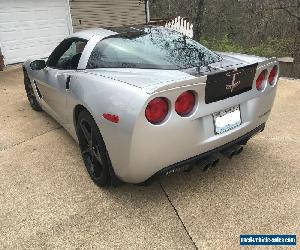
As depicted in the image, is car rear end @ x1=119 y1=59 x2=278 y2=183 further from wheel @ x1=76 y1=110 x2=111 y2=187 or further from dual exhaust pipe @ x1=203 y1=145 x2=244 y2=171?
wheel @ x1=76 y1=110 x2=111 y2=187

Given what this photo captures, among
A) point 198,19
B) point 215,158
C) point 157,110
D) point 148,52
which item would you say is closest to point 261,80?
point 215,158

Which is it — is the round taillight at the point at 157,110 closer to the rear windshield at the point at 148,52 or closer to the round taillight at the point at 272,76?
the rear windshield at the point at 148,52

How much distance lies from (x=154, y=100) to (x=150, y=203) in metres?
1.06

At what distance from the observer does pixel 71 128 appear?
12.4 feet

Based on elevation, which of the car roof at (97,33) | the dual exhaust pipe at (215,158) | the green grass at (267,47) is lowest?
the green grass at (267,47)

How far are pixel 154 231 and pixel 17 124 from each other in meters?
3.41

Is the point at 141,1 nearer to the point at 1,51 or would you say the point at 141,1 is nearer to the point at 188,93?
the point at 1,51

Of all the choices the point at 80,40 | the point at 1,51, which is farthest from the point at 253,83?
the point at 1,51

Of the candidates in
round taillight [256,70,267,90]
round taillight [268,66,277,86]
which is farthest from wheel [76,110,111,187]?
round taillight [268,66,277,86]

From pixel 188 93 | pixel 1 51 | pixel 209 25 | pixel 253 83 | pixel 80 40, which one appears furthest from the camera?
pixel 209 25

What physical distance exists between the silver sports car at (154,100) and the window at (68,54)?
0.09 feet

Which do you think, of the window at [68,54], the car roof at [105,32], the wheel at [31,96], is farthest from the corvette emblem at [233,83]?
the wheel at [31,96]

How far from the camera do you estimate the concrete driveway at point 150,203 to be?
8.61ft

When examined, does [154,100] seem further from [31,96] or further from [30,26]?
[30,26]
